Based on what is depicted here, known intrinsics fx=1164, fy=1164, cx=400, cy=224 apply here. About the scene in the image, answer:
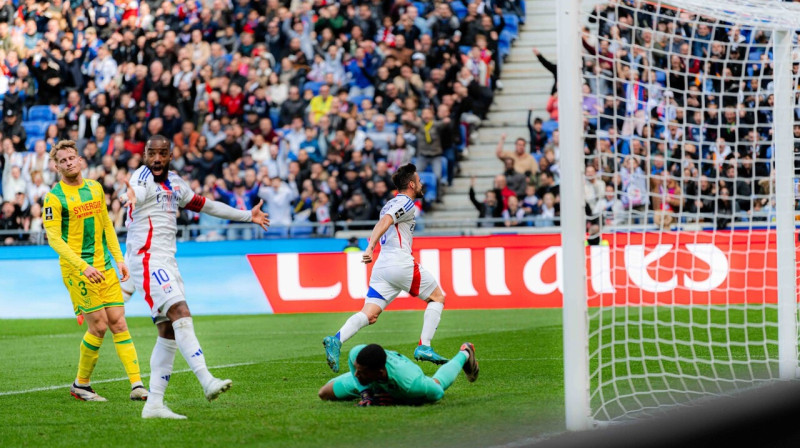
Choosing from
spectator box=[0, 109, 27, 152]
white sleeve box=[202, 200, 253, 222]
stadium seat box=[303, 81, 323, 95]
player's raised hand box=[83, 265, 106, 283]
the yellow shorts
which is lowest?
the yellow shorts

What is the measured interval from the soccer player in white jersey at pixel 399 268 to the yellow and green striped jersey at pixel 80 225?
2089mm

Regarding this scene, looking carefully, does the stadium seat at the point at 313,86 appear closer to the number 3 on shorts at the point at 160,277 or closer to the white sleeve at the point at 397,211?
the white sleeve at the point at 397,211

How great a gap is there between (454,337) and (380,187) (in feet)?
20.5

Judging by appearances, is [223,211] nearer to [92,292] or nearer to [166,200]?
[166,200]

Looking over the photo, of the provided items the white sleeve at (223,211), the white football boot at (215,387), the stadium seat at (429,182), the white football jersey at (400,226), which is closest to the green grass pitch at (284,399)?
the white football boot at (215,387)

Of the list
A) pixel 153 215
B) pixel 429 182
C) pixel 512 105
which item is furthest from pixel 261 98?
pixel 153 215

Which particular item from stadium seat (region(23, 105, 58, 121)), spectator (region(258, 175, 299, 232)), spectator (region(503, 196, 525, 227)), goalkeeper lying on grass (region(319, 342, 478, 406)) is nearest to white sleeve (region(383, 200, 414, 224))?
goalkeeper lying on grass (region(319, 342, 478, 406))

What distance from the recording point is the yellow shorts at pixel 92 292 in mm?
9242

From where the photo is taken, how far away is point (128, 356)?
364 inches

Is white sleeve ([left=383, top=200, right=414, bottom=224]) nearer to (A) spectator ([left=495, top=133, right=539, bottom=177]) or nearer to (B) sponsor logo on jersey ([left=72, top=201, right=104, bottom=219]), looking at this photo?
(B) sponsor logo on jersey ([left=72, top=201, right=104, bottom=219])

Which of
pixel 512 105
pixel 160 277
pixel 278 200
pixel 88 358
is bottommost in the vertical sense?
pixel 88 358

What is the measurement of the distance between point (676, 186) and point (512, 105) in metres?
8.74

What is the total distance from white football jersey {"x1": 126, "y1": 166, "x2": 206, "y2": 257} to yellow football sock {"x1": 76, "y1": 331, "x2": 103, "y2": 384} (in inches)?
60.8

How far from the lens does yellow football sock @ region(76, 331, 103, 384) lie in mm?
9211
